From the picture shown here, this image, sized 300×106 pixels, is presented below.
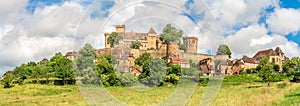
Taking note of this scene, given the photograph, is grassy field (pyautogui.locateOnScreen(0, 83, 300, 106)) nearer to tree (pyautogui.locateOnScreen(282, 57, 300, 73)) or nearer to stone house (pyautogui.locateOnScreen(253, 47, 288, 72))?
tree (pyautogui.locateOnScreen(282, 57, 300, 73))

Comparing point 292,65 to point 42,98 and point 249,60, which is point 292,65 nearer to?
point 249,60

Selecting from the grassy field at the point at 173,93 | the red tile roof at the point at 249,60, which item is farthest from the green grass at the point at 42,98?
the red tile roof at the point at 249,60

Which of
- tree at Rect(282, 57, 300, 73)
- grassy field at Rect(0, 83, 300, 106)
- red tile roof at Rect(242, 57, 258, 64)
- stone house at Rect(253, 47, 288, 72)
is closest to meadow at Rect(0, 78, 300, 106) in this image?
A: grassy field at Rect(0, 83, 300, 106)

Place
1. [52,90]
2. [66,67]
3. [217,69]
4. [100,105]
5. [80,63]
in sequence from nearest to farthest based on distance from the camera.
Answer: [217,69]
[100,105]
[80,63]
[52,90]
[66,67]

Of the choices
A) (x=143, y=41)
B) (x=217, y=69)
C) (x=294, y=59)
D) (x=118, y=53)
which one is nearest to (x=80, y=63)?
(x=118, y=53)

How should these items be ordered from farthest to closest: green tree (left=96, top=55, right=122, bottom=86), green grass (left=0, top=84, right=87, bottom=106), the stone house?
the stone house, green tree (left=96, top=55, right=122, bottom=86), green grass (left=0, top=84, right=87, bottom=106)

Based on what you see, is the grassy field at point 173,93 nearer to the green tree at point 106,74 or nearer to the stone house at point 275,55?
the green tree at point 106,74

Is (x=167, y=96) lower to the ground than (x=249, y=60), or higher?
lower

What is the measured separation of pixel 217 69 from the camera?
67.1ft

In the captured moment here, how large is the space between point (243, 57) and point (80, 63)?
105517mm

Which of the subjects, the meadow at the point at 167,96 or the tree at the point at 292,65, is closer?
the meadow at the point at 167,96

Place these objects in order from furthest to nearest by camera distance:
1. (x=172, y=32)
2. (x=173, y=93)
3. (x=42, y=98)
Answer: (x=42, y=98)
(x=172, y=32)
(x=173, y=93)

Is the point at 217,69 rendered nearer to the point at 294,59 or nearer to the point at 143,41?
the point at 294,59

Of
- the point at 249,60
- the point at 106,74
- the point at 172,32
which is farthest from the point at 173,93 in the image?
the point at 249,60
